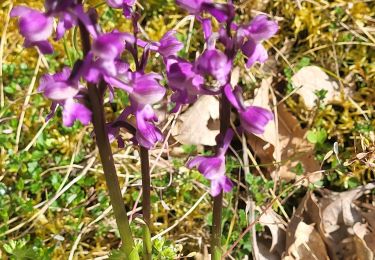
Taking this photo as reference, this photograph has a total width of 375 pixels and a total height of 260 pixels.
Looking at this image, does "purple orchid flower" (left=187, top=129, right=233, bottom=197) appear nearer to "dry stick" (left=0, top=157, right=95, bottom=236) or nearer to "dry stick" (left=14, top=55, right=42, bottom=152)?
"dry stick" (left=0, top=157, right=95, bottom=236)

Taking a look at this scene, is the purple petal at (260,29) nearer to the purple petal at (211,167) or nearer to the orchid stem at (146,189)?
the purple petal at (211,167)

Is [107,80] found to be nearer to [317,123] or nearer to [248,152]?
[248,152]

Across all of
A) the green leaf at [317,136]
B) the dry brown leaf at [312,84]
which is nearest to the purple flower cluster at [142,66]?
the green leaf at [317,136]

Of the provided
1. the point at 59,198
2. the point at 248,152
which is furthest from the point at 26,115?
the point at 248,152

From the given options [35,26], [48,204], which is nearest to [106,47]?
[35,26]

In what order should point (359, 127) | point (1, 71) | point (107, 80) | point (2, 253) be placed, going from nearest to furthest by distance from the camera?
point (107, 80)
point (2, 253)
point (359, 127)
point (1, 71)
